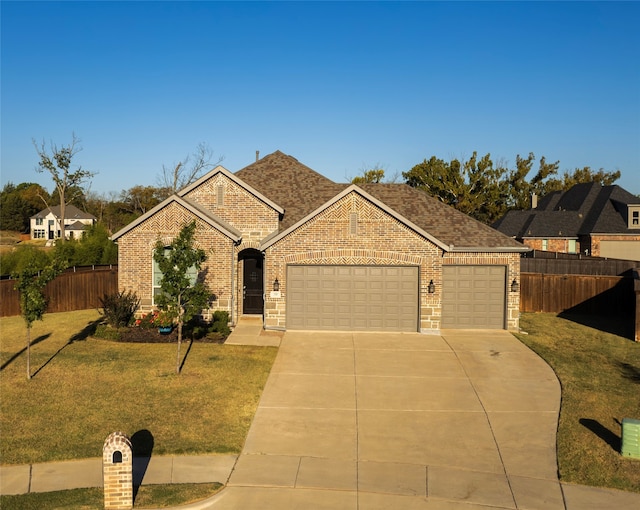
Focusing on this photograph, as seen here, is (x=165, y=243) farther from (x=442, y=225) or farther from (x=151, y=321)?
(x=442, y=225)

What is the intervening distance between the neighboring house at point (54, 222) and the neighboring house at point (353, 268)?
69.7 metres

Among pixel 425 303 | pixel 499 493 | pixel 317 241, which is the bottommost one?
pixel 499 493

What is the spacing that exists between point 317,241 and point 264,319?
3394mm

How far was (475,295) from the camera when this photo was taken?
69.1ft

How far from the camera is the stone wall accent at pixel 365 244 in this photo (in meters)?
20.1

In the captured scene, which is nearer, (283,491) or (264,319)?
(283,491)

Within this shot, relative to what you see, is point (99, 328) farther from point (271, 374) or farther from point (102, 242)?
point (102, 242)

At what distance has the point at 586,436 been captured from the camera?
1109 cm

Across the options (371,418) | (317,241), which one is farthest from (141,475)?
(317,241)

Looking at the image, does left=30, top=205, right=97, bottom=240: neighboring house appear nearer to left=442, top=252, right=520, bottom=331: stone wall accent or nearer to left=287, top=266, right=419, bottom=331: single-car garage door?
left=287, top=266, right=419, bottom=331: single-car garage door

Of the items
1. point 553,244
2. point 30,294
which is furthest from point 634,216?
point 30,294

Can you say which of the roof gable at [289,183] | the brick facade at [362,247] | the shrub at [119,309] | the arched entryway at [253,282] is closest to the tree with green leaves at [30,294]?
the shrub at [119,309]

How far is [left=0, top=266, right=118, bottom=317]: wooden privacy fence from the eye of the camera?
23.5 meters

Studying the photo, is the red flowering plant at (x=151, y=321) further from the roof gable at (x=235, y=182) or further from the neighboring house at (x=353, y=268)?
the roof gable at (x=235, y=182)
